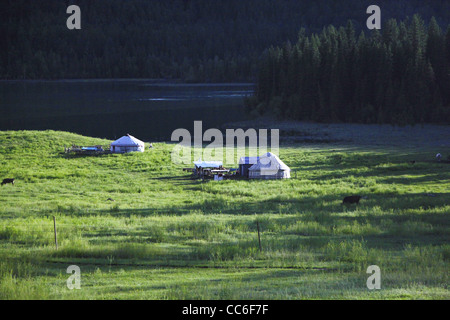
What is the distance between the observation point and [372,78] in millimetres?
95625

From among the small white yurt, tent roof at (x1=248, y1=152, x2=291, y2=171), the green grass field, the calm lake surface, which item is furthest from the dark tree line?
tent roof at (x1=248, y1=152, x2=291, y2=171)

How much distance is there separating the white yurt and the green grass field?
5.83 feet

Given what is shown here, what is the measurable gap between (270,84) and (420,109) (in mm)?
32486

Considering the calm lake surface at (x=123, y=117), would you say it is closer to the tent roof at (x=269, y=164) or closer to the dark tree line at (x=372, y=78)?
the dark tree line at (x=372, y=78)

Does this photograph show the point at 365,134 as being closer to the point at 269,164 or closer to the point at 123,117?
the point at 269,164

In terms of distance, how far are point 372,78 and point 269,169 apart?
5580 centimetres

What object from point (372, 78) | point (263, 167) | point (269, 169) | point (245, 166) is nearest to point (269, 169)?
point (269, 169)

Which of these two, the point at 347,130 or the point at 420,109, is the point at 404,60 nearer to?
the point at 420,109

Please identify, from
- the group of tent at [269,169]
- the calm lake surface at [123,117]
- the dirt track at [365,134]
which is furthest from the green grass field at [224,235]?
the calm lake surface at [123,117]

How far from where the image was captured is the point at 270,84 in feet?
373

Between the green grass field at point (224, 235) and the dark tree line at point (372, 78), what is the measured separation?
46067 millimetres

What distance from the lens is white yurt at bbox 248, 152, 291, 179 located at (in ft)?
151

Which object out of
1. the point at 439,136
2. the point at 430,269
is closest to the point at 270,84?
the point at 439,136

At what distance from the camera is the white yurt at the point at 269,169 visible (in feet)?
151
